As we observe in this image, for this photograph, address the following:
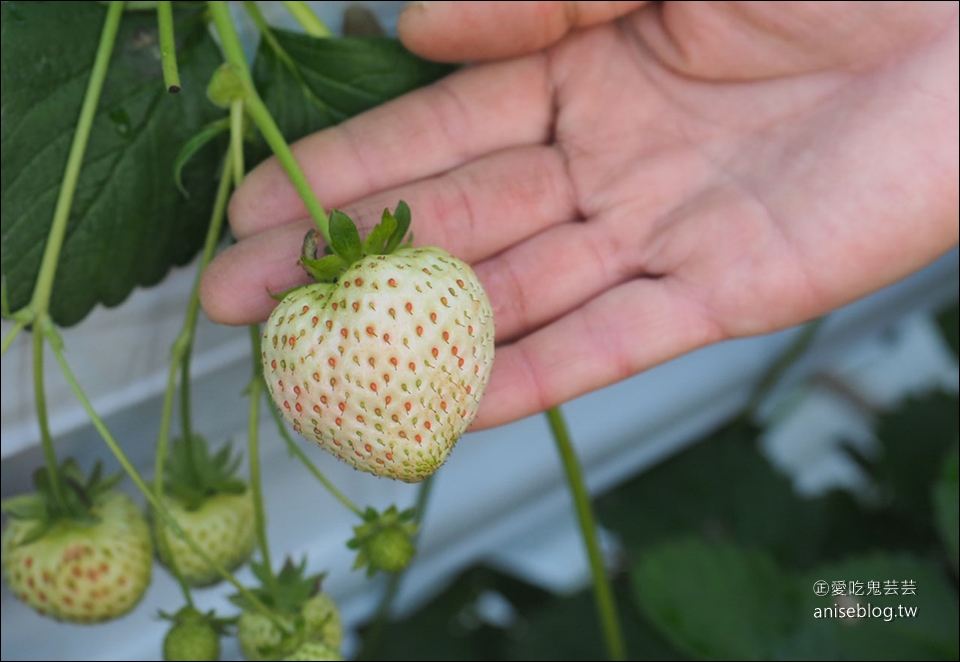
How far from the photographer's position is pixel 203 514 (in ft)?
2.55

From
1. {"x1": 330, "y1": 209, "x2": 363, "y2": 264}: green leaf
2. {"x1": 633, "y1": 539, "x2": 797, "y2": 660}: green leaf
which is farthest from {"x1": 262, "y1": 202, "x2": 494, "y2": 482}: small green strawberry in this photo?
{"x1": 633, "y1": 539, "x2": 797, "y2": 660}: green leaf

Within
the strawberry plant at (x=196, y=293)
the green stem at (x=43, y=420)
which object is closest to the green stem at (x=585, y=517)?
the strawberry plant at (x=196, y=293)

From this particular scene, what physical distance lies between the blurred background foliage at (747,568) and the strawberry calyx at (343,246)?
0.55 m

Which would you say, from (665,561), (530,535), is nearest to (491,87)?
(665,561)

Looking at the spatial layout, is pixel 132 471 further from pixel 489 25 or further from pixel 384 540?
pixel 489 25

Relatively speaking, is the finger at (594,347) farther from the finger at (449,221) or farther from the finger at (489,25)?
the finger at (489,25)

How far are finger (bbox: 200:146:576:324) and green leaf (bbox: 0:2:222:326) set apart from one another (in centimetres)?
14

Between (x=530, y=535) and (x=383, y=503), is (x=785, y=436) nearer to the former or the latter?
(x=530, y=535)

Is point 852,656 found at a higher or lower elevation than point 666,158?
lower

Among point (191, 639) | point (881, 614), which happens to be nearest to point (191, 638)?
point (191, 639)

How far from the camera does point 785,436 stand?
1879 millimetres

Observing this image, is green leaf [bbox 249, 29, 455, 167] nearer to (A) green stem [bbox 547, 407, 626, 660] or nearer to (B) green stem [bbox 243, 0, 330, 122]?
(B) green stem [bbox 243, 0, 330, 122]

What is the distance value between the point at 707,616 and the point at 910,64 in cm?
53

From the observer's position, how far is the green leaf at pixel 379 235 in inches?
23.9
